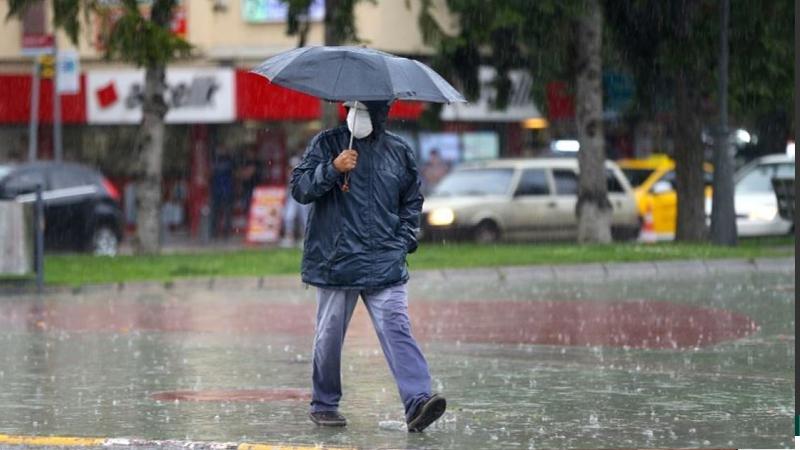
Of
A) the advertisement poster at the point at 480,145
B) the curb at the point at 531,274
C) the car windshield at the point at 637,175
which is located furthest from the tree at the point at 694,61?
the advertisement poster at the point at 480,145

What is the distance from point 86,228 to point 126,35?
6125 millimetres

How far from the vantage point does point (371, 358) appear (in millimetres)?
12602

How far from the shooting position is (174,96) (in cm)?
3931

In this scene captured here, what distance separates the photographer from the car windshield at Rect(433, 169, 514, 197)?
98.4ft

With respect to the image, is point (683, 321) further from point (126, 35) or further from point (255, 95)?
point (255, 95)

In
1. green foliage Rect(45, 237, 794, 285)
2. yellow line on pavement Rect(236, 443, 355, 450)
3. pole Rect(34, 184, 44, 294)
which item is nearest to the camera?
yellow line on pavement Rect(236, 443, 355, 450)

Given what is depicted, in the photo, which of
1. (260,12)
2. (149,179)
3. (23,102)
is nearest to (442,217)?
(149,179)

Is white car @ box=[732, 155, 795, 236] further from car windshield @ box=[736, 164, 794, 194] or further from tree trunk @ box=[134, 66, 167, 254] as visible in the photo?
tree trunk @ box=[134, 66, 167, 254]

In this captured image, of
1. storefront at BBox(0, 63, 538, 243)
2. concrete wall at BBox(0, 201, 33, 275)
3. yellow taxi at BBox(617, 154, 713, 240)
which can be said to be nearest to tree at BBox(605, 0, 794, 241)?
yellow taxi at BBox(617, 154, 713, 240)

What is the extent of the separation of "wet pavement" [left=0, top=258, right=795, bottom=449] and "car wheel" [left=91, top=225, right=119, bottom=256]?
32.7ft

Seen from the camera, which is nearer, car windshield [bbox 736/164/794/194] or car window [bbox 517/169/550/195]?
car window [bbox 517/169/550/195]

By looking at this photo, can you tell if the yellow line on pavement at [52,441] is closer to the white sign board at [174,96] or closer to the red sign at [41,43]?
the red sign at [41,43]

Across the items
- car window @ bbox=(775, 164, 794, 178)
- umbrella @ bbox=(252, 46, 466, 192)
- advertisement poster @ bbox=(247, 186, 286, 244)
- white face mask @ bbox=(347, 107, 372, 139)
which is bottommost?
advertisement poster @ bbox=(247, 186, 286, 244)

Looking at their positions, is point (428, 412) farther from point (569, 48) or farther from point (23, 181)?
point (23, 181)
